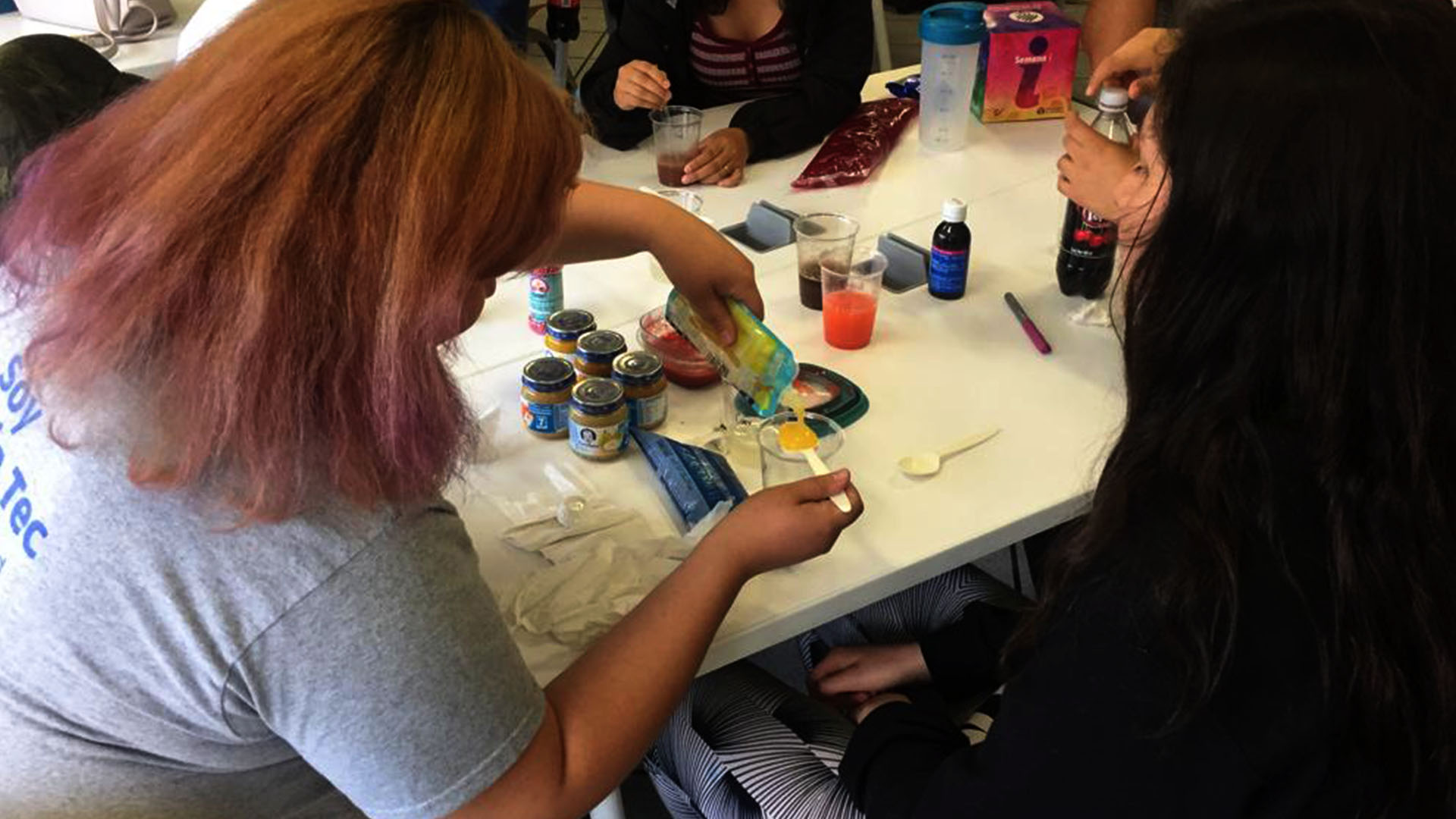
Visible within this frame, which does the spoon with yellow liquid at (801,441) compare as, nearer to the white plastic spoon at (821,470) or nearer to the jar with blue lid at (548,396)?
the white plastic spoon at (821,470)

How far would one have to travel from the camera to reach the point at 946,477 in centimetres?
120

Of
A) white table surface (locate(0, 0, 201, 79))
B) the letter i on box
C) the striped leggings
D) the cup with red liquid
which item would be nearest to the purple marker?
the cup with red liquid

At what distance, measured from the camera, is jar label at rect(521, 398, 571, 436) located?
4.11ft

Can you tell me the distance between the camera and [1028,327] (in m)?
1.44

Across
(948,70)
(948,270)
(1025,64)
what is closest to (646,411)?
(948,270)

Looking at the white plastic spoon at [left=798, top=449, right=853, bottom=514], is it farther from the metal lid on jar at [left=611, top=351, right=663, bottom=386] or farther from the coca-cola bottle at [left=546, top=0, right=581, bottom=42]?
the coca-cola bottle at [left=546, top=0, right=581, bottom=42]

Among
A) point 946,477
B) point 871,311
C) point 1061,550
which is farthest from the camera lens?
point 871,311

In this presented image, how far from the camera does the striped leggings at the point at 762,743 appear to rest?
3.63 feet

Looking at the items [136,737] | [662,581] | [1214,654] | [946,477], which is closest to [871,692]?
[946,477]

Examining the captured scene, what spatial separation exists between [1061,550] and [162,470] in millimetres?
618

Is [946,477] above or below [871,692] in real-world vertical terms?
above

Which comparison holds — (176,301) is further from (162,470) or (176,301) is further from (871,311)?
(871,311)

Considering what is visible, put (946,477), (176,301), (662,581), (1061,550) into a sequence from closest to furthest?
(176,301)
(1061,550)
(662,581)
(946,477)

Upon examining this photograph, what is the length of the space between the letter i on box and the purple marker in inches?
26.4
